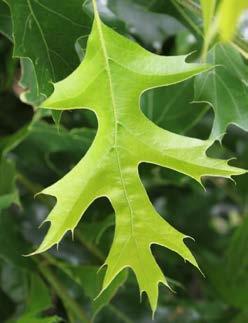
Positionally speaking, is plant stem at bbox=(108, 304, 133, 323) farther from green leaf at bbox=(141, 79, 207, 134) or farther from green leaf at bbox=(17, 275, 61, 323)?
green leaf at bbox=(141, 79, 207, 134)

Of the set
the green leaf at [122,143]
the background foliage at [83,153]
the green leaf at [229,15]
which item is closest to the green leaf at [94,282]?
the background foliage at [83,153]

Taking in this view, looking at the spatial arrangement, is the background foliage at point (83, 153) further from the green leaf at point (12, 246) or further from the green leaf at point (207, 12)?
the green leaf at point (207, 12)

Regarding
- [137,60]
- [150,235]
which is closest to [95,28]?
[137,60]

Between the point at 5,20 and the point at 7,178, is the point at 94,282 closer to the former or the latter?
the point at 7,178

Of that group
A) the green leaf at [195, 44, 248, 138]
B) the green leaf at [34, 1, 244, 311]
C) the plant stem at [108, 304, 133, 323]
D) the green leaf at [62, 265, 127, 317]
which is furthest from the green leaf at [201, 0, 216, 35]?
the plant stem at [108, 304, 133, 323]

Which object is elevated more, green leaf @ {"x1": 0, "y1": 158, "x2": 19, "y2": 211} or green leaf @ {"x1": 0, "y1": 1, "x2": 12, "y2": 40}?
green leaf @ {"x1": 0, "y1": 1, "x2": 12, "y2": 40}
